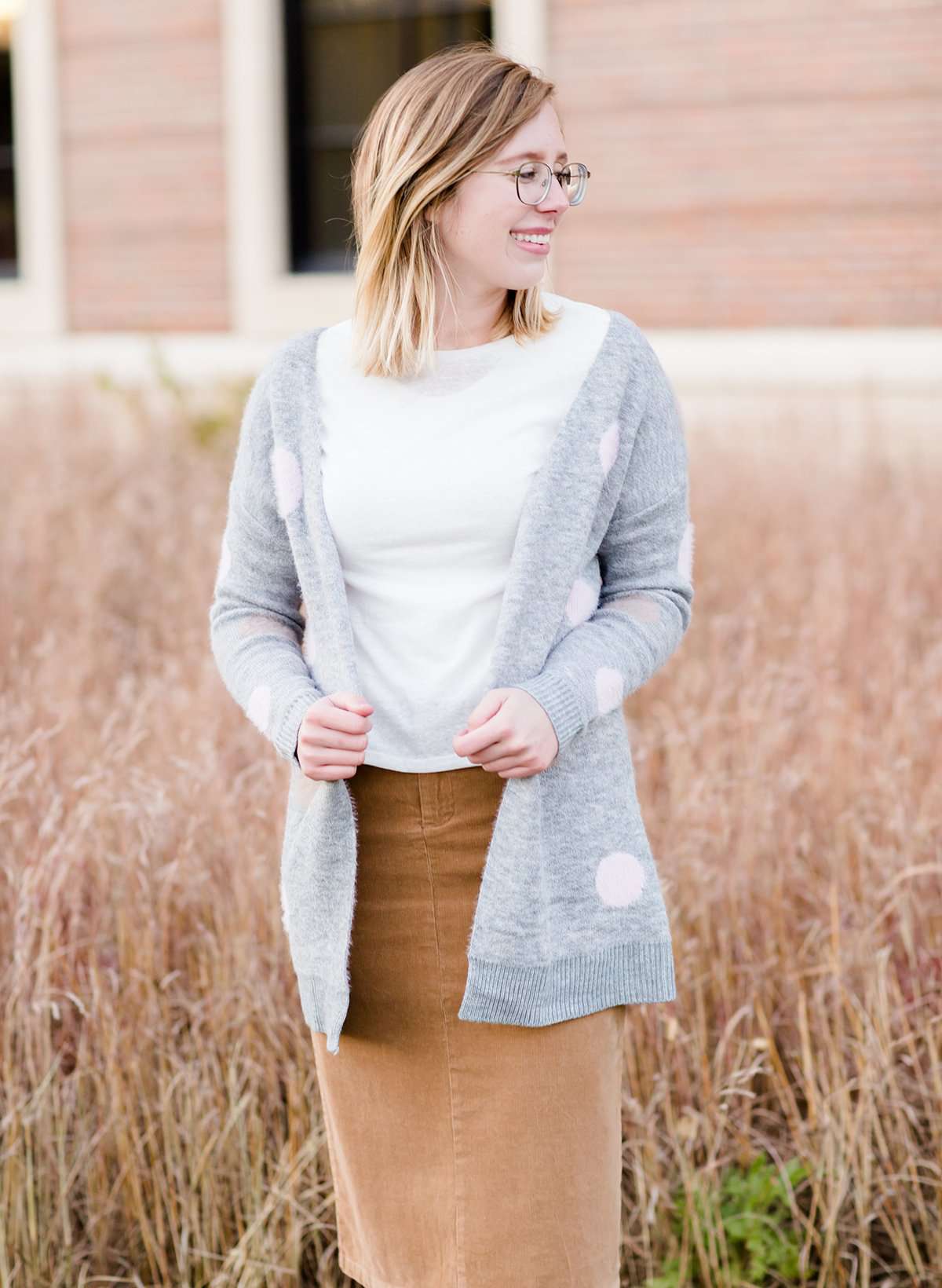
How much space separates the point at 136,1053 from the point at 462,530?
1165 mm

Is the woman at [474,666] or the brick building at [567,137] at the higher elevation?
the brick building at [567,137]

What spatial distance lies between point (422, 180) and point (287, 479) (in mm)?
338

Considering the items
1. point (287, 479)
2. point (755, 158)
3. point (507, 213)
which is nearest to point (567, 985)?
point (287, 479)

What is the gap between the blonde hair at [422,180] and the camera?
154cm

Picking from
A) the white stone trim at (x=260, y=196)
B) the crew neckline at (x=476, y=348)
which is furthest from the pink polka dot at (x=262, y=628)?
the white stone trim at (x=260, y=196)

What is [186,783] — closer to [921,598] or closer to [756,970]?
[756,970]

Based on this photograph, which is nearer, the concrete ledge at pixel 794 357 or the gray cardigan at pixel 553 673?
the gray cardigan at pixel 553 673

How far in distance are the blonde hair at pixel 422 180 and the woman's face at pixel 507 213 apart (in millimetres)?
12

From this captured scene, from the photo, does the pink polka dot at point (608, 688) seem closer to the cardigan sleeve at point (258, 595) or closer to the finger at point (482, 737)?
the finger at point (482, 737)

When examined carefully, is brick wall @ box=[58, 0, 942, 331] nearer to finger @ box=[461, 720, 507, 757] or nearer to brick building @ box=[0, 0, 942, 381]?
brick building @ box=[0, 0, 942, 381]

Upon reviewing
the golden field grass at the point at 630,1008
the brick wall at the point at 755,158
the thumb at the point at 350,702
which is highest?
the brick wall at the point at 755,158

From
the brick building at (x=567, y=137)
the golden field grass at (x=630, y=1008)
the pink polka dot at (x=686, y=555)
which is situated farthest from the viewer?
the brick building at (x=567, y=137)

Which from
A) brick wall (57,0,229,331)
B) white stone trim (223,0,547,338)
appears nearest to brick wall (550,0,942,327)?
white stone trim (223,0,547,338)

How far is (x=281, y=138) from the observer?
333 inches
